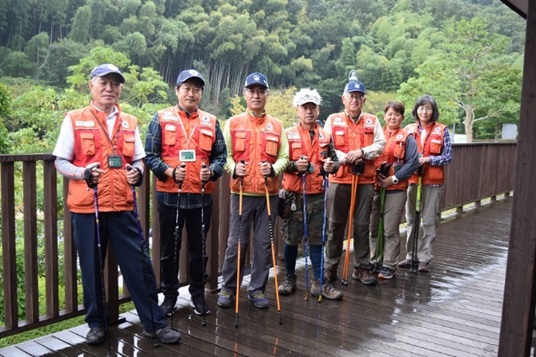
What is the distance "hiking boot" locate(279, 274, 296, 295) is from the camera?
4.18 m

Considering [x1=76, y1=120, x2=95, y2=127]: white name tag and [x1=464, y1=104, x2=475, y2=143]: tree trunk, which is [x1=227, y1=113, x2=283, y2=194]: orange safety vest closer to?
[x1=76, y1=120, x2=95, y2=127]: white name tag

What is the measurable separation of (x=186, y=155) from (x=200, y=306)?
1.05 metres

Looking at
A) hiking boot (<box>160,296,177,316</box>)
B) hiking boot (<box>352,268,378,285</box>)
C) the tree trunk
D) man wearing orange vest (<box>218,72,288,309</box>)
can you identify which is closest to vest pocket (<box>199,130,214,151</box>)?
man wearing orange vest (<box>218,72,288,309</box>)

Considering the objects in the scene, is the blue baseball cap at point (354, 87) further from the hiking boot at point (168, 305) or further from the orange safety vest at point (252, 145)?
the hiking boot at point (168, 305)

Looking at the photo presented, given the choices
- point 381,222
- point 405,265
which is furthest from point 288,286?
point 405,265

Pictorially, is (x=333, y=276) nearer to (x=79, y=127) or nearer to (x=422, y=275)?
(x=422, y=275)

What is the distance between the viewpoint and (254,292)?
392 cm

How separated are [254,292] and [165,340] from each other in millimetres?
882

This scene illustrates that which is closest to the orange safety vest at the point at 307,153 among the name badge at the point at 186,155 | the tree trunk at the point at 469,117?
the name badge at the point at 186,155

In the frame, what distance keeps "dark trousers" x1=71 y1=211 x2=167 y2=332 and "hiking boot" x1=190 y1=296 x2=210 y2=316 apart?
0.42 m

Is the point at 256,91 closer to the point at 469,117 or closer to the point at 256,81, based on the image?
the point at 256,81

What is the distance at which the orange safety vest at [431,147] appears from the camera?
504 cm

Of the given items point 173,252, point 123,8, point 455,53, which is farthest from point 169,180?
point 123,8

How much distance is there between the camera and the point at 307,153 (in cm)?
407
